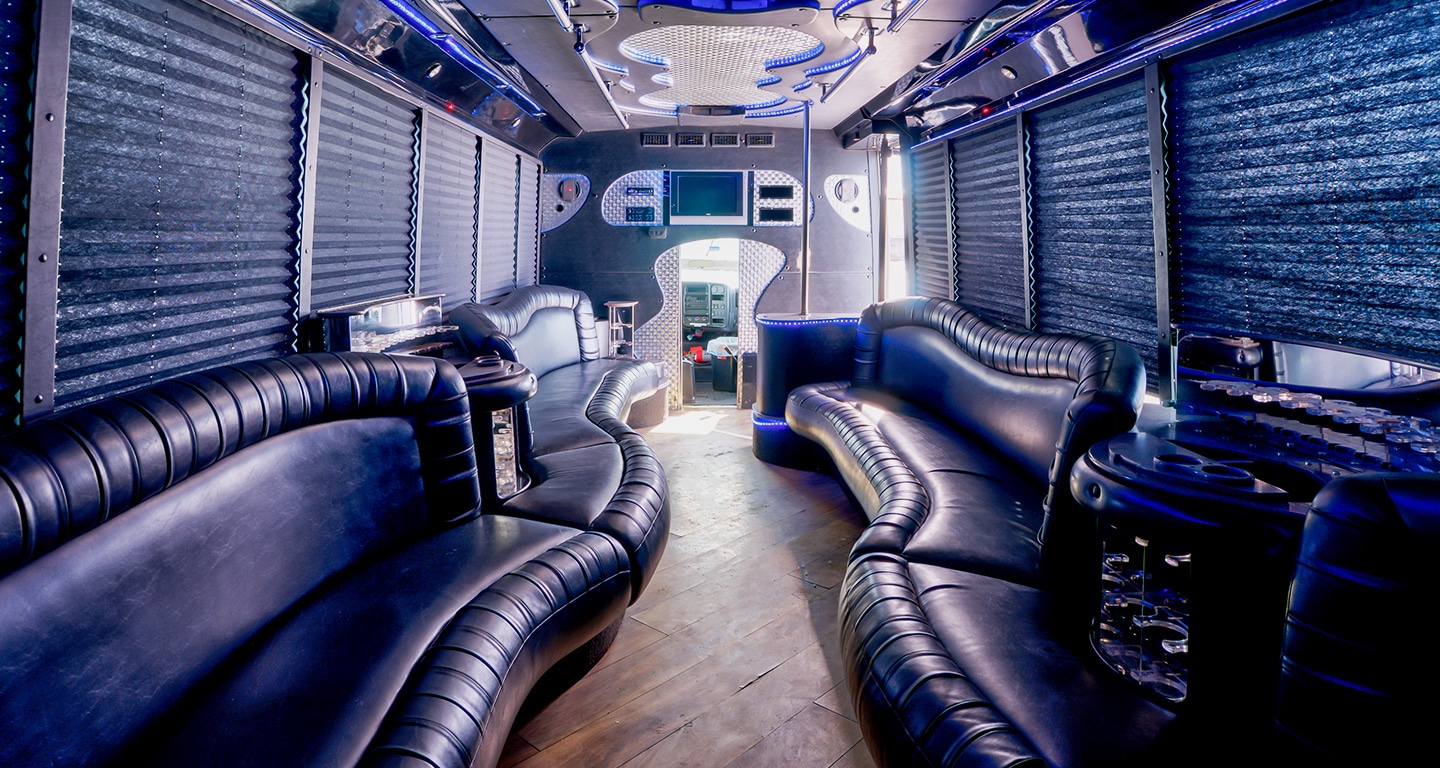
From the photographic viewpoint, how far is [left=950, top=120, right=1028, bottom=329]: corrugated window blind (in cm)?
375

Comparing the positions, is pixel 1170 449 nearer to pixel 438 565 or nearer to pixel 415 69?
pixel 438 565

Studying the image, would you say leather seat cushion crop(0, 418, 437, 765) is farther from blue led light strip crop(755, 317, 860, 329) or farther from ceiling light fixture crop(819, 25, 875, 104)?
blue led light strip crop(755, 317, 860, 329)

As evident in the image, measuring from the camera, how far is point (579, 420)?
3.55 meters

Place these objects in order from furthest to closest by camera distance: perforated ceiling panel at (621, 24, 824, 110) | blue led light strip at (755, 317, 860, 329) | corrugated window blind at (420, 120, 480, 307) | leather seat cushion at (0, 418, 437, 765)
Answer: blue led light strip at (755, 317, 860, 329) → corrugated window blind at (420, 120, 480, 307) → perforated ceiling panel at (621, 24, 824, 110) → leather seat cushion at (0, 418, 437, 765)

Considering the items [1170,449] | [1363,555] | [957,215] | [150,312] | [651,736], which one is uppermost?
[957,215]

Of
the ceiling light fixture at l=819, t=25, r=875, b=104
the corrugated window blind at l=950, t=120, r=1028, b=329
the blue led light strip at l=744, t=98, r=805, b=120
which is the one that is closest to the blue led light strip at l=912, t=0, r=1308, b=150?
the corrugated window blind at l=950, t=120, r=1028, b=329

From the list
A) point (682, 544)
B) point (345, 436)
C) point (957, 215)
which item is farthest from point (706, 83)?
point (345, 436)

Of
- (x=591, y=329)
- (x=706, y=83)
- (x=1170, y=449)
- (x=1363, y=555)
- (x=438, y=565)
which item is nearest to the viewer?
(x=1363, y=555)

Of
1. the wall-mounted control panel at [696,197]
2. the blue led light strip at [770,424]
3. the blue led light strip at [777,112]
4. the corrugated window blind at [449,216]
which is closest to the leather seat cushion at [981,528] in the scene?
the blue led light strip at [770,424]

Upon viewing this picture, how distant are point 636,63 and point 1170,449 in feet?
10.6

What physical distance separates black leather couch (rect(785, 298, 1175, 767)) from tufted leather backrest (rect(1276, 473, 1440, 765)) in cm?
36

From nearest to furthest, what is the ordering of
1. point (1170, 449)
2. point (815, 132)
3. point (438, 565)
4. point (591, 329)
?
point (1170, 449), point (438, 565), point (591, 329), point (815, 132)

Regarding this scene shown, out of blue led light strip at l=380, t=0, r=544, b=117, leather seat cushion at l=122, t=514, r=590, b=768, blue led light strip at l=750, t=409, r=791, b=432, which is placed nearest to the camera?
leather seat cushion at l=122, t=514, r=590, b=768

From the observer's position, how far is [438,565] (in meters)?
1.95
